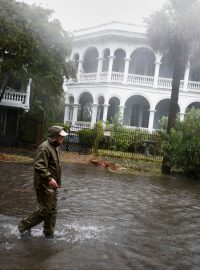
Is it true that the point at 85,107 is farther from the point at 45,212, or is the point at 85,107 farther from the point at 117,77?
the point at 45,212

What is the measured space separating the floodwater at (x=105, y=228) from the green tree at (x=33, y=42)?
7.56 metres

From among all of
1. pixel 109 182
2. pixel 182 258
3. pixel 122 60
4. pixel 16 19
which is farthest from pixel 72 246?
pixel 122 60

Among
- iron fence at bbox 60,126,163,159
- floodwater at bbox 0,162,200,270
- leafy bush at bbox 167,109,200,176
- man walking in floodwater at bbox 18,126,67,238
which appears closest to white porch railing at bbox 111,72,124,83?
iron fence at bbox 60,126,163,159

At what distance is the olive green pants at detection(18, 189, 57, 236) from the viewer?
5852 millimetres

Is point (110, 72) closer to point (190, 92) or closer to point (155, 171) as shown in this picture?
point (190, 92)

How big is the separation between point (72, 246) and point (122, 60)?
28.1 metres

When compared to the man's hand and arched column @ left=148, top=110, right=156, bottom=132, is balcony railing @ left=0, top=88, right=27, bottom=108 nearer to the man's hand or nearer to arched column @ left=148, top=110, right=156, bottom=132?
arched column @ left=148, top=110, right=156, bottom=132

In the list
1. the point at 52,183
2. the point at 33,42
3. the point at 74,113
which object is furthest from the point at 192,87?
the point at 52,183

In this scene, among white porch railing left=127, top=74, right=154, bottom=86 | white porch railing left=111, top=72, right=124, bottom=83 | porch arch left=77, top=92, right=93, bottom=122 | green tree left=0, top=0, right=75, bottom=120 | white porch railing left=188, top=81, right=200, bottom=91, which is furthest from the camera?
porch arch left=77, top=92, right=93, bottom=122

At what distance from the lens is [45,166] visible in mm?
5789

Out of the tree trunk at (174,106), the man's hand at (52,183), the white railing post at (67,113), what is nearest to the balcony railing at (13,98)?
the white railing post at (67,113)

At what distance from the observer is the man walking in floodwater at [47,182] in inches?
227

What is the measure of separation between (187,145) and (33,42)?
850cm

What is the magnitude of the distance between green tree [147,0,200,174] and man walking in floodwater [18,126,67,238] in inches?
471
